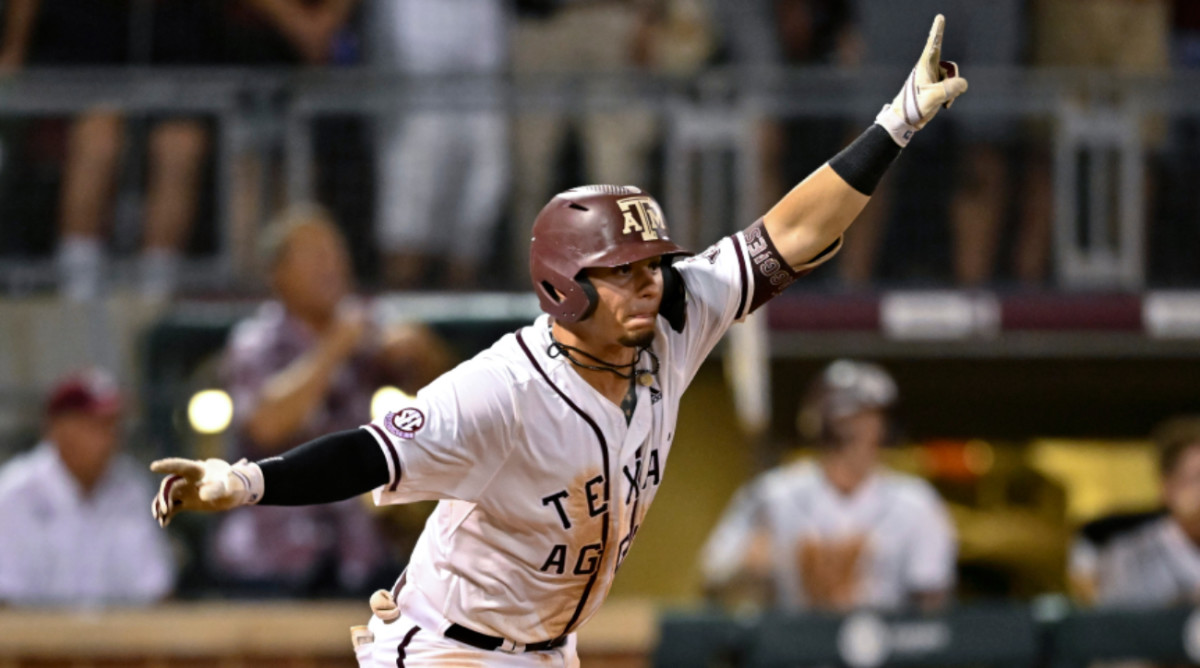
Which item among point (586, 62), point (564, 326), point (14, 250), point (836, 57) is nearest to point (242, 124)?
point (14, 250)

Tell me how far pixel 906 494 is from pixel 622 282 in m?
3.71

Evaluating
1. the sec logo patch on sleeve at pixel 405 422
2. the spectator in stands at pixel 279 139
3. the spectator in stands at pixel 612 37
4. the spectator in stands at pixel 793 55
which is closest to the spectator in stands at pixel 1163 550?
the spectator in stands at pixel 793 55

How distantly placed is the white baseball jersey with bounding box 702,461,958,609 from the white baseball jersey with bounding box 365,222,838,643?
3.12 meters

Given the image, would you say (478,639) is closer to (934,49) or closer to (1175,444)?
(934,49)

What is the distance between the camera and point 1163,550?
8039mm

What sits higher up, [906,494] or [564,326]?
[564,326]

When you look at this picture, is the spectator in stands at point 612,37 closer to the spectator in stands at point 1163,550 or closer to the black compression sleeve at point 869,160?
the spectator in stands at point 1163,550

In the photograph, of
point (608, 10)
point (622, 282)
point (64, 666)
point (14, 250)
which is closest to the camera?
point (622, 282)

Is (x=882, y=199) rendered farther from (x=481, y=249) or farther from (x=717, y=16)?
(x=481, y=249)

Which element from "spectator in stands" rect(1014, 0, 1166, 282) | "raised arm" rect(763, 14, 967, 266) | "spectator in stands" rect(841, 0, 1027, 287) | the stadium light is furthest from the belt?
"spectator in stands" rect(1014, 0, 1166, 282)

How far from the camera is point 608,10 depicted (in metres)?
A: 9.14

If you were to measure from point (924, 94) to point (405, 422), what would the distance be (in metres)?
1.56

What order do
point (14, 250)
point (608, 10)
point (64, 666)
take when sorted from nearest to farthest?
point (64, 666)
point (14, 250)
point (608, 10)

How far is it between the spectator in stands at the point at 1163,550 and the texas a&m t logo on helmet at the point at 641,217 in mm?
4339
